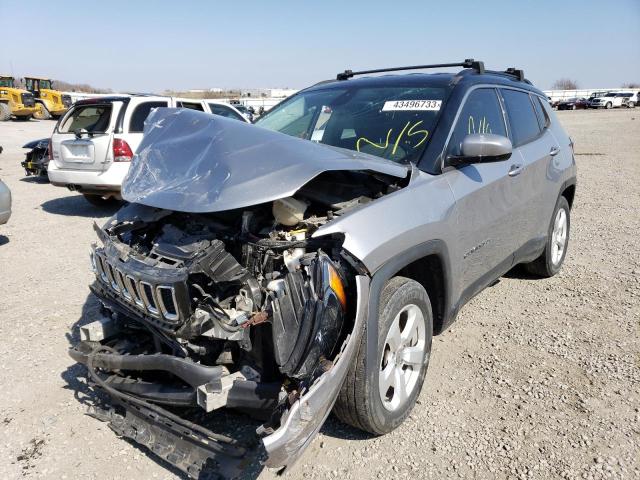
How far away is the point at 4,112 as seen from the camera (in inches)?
1103

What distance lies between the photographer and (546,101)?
5020 millimetres

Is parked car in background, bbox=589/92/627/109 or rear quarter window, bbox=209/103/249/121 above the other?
parked car in background, bbox=589/92/627/109

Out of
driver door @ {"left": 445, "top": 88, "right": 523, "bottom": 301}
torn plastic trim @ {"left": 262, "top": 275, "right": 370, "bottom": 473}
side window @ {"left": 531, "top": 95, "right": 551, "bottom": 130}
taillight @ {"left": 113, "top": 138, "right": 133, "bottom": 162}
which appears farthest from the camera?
taillight @ {"left": 113, "top": 138, "right": 133, "bottom": 162}

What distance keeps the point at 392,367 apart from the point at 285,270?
841 mm

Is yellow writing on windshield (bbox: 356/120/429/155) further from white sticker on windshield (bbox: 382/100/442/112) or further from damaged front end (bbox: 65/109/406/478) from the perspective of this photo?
damaged front end (bbox: 65/109/406/478)

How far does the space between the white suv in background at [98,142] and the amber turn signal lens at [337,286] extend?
18.7 feet

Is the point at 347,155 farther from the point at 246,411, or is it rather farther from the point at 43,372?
the point at 43,372

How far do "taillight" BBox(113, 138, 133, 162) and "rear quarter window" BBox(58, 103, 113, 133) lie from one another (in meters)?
0.39

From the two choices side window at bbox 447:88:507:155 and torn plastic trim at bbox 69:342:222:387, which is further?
side window at bbox 447:88:507:155

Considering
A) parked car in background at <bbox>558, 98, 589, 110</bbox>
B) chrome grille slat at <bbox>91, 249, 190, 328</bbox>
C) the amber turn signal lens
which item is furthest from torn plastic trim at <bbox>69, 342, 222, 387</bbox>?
parked car in background at <bbox>558, 98, 589, 110</bbox>

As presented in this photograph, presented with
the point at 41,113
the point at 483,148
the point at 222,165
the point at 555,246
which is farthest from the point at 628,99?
the point at 222,165

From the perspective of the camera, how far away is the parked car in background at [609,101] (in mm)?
50344

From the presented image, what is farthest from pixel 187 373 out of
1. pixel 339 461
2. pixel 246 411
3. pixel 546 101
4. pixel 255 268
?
pixel 546 101

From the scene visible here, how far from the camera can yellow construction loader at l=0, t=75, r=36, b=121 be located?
91.2 ft
